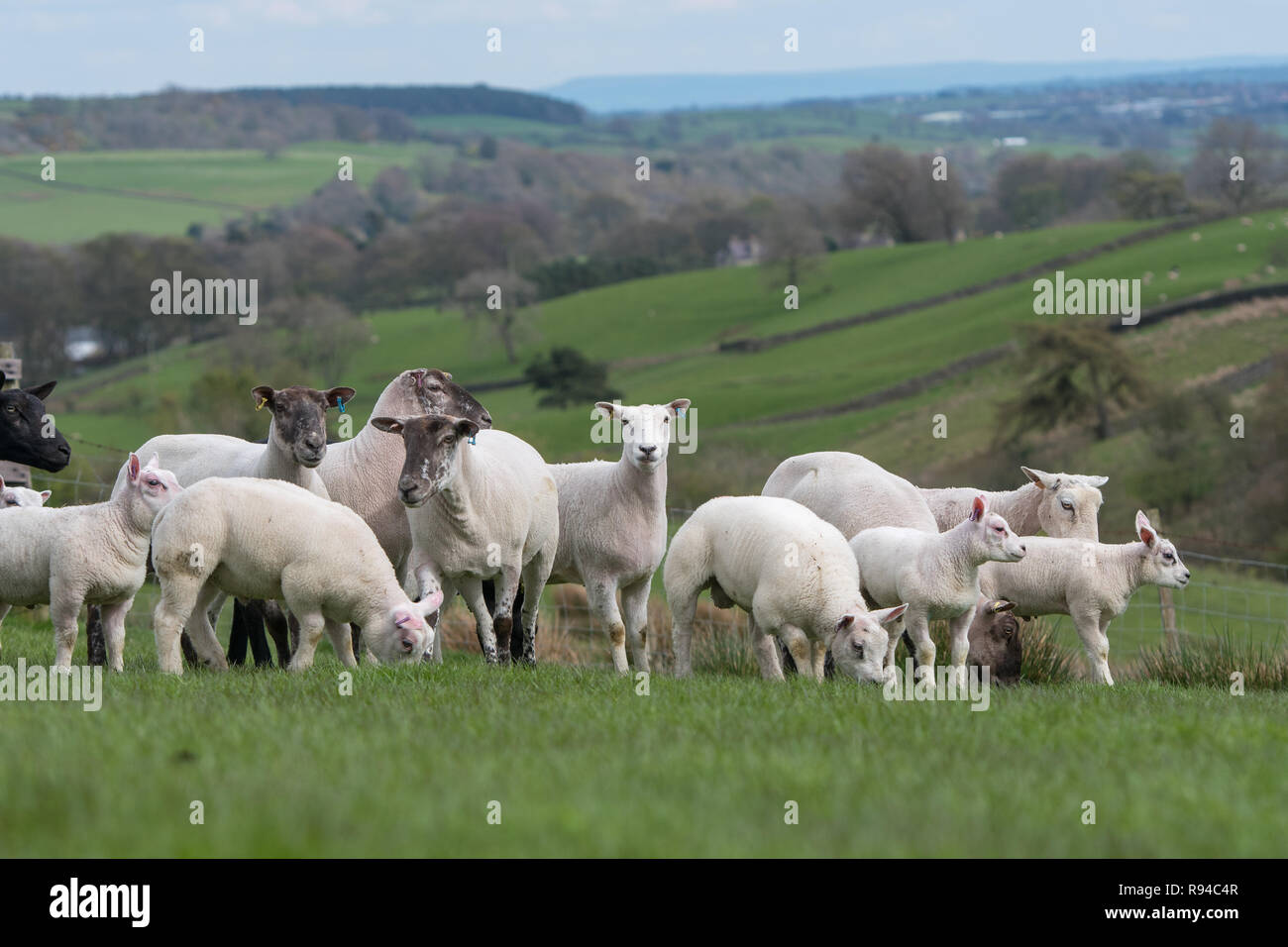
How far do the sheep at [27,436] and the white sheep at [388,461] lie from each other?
2205 millimetres

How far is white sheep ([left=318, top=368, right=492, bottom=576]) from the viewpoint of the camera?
12.0 metres

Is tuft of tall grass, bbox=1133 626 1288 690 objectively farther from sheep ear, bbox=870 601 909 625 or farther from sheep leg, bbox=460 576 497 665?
sheep leg, bbox=460 576 497 665

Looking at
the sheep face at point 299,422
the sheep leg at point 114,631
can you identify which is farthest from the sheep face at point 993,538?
the sheep leg at point 114,631

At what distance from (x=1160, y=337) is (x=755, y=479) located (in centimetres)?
3931

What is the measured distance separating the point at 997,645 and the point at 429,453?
5.07 metres

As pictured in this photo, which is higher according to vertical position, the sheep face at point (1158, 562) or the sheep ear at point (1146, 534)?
the sheep ear at point (1146, 534)

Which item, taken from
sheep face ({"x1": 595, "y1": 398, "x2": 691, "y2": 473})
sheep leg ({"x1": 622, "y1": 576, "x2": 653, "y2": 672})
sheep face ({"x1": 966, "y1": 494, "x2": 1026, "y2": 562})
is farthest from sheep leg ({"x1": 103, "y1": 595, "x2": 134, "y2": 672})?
sheep face ({"x1": 966, "y1": 494, "x2": 1026, "y2": 562})

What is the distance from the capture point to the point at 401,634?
998 centimetres

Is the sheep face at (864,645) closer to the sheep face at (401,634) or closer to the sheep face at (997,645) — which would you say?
the sheep face at (997,645)

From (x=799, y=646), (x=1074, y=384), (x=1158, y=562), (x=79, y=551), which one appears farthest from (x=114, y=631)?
(x=1074, y=384)

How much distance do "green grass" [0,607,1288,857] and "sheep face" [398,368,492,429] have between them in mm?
3714

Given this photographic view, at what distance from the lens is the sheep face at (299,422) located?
11164 mm
